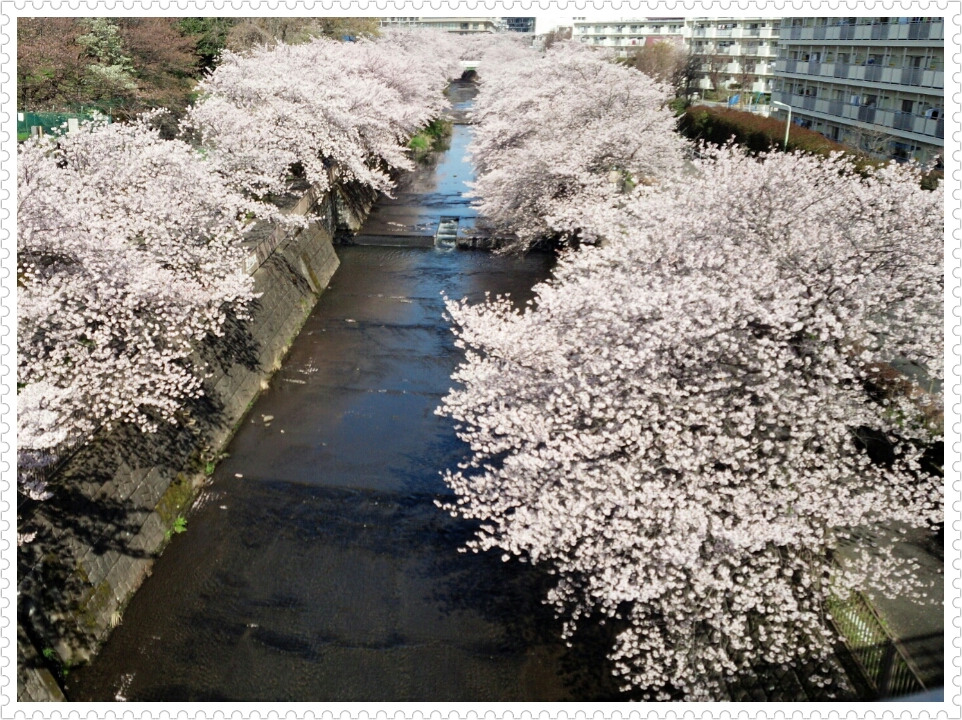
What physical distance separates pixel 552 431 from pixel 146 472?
7.19 meters

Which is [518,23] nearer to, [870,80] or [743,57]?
[743,57]

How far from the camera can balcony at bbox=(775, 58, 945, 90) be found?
1057 inches

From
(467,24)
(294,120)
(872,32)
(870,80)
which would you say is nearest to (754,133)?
(870,80)

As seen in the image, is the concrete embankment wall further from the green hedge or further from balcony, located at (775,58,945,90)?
balcony, located at (775,58,945,90)

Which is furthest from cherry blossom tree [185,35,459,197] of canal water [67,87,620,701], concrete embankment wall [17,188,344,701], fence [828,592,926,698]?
fence [828,592,926,698]

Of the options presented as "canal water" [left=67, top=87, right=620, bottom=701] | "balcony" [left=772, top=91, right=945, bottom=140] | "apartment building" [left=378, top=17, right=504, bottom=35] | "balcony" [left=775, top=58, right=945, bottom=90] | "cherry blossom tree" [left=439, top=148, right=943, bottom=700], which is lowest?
"canal water" [left=67, top=87, right=620, bottom=701]

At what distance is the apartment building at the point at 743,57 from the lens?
189ft

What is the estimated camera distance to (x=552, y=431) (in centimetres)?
968

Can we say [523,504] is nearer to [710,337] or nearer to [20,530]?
[710,337]

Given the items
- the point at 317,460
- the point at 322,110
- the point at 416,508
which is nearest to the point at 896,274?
the point at 416,508

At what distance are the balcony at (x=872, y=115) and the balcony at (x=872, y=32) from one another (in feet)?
9.58

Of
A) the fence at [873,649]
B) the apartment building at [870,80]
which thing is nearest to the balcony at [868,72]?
the apartment building at [870,80]

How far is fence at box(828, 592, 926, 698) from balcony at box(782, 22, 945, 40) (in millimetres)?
25069

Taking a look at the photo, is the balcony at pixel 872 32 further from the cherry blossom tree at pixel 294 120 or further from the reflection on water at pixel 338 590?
the reflection on water at pixel 338 590
